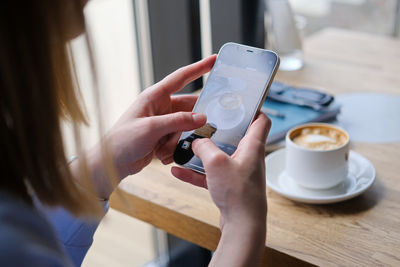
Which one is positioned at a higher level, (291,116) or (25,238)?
(25,238)

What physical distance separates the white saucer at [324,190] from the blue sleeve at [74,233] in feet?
1.01

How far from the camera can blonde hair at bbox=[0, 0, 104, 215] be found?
19.5 inches

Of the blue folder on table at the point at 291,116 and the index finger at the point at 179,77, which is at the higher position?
the index finger at the point at 179,77

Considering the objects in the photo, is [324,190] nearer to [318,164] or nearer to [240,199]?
[318,164]

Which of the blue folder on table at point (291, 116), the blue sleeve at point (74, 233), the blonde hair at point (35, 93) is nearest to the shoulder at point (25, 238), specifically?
the blonde hair at point (35, 93)

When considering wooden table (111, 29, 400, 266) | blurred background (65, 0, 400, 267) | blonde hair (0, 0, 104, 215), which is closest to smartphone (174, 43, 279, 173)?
wooden table (111, 29, 400, 266)

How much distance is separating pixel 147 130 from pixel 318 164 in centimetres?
28

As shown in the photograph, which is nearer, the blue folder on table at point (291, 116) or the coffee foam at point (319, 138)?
the coffee foam at point (319, 138)

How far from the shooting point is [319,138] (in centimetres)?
89

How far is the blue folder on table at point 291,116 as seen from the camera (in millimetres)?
1027

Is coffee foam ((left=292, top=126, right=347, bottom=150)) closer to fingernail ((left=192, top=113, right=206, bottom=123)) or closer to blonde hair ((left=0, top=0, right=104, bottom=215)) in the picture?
fingernail ((left=192, top=113, right=206, bottom=123))

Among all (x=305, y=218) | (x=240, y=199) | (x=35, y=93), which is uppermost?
(x=35, y=93)

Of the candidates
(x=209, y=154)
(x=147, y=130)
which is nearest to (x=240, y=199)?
(x=209, y=154)

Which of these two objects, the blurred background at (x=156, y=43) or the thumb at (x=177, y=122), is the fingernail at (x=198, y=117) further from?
the blurred background at (x=156, y=43)
